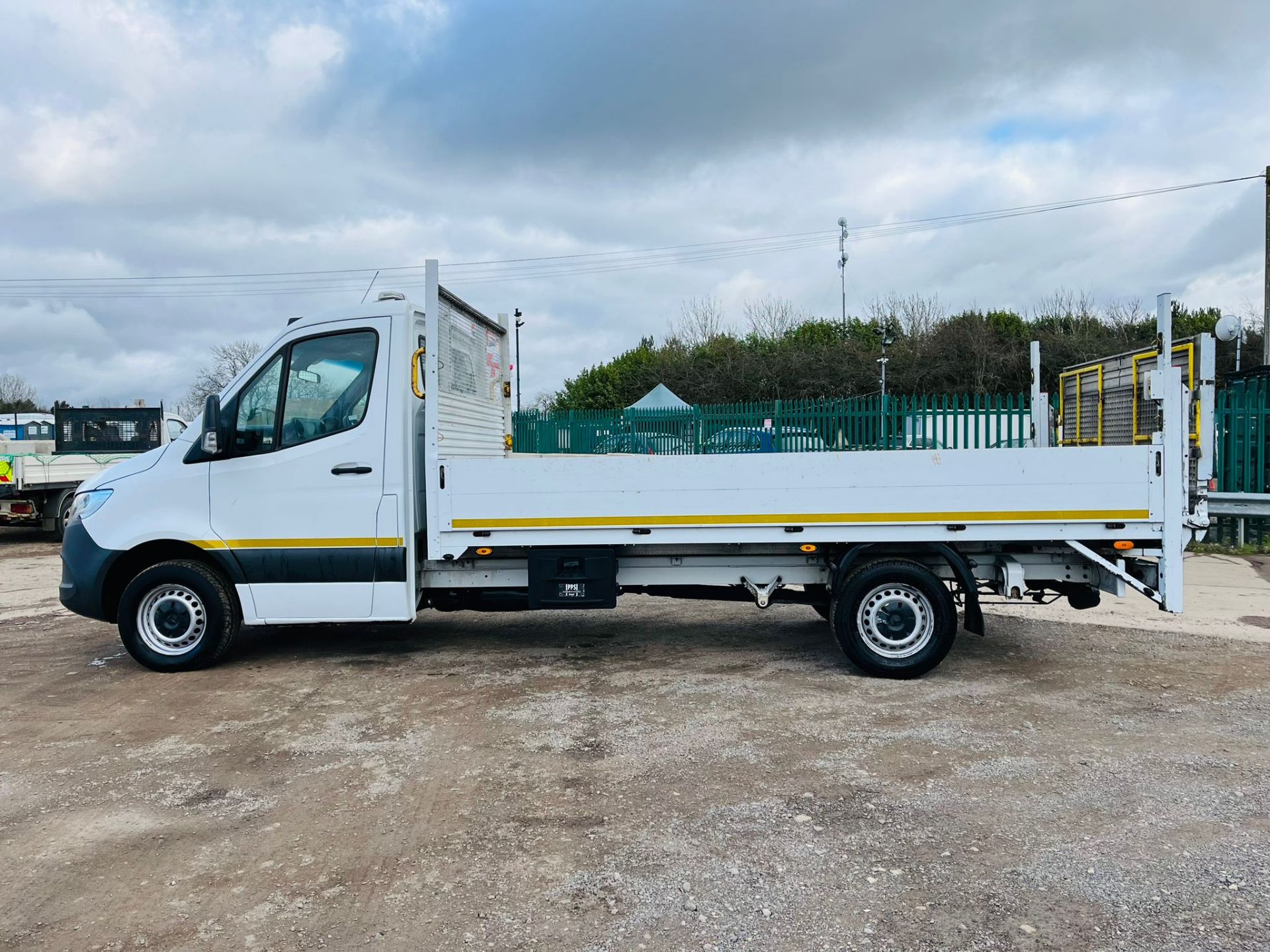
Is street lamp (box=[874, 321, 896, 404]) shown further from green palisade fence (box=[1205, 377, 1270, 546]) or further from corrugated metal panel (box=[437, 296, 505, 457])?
corrugated metal panel (box=[437, 296, 505, 457])

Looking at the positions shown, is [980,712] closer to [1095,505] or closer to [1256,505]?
[1095,505]

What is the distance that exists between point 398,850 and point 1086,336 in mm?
36213

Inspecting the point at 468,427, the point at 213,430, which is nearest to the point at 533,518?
the point at 468,427

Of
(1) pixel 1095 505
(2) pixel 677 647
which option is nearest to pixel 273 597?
(2) pixel 677 647

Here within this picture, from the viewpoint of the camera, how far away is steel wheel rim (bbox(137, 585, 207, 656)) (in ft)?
22.8

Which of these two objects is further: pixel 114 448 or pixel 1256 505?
pixel 114 448

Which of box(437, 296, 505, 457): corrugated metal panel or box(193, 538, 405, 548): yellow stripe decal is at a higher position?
box(437, 296, 505, 457): corrugated metal panel

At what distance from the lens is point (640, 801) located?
454 cm

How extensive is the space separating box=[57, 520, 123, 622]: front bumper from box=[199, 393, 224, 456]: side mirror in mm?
1057

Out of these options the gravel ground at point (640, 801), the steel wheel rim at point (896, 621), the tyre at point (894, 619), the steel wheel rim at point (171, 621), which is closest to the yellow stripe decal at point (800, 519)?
the tyre at point (894, 619)

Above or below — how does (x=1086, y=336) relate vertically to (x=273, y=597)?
above

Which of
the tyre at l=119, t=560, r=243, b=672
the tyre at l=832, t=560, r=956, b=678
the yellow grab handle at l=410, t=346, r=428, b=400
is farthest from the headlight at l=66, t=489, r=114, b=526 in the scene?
the tyre at l=832, t=560, r=956, b=678

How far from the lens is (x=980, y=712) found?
5.86 meters

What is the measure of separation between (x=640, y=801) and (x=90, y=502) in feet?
16.3
